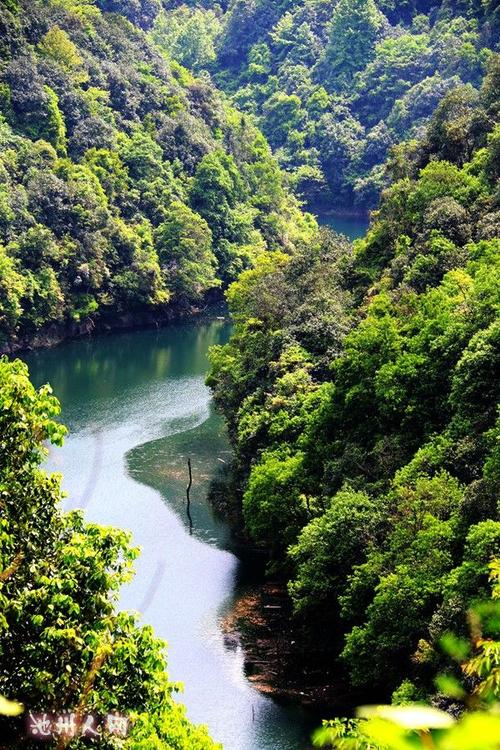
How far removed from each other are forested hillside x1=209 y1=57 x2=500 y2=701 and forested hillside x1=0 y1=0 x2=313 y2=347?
918 inches

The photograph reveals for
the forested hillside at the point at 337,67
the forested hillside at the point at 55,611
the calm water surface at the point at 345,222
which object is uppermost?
the forested hillside at the point at 337,67

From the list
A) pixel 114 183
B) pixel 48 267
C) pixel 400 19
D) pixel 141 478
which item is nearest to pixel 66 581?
pixel 141 478

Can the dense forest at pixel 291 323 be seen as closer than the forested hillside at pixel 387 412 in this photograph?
Yes

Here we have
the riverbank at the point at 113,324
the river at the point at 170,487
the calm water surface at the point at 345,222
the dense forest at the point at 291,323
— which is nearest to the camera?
the dense forest at the point at 291,323

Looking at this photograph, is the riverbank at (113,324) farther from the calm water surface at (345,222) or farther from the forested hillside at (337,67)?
the forested hillside at (337,67)

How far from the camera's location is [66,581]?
13.6 metres

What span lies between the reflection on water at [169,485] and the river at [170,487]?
0.18ft

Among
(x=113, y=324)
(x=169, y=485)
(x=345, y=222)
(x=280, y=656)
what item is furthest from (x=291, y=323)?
(x=345, y=222)

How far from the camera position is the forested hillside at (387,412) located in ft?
92.3

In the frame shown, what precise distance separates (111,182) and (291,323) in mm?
42783

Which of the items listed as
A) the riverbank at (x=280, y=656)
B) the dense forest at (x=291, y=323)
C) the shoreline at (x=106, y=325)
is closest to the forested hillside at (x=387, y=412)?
the dense forest at (x=291, y=323)

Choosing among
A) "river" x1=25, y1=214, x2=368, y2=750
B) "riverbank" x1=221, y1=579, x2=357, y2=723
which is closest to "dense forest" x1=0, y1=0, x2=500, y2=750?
"riverbank" x1=221, y1=579, x2=357, y2=723

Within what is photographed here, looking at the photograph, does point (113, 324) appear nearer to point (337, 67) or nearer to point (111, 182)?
point (111, 182)

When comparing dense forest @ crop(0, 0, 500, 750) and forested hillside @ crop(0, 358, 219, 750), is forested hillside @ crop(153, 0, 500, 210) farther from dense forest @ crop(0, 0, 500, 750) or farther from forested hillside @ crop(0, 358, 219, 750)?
forested hillside @ crop(0, 358, 219, 750)
